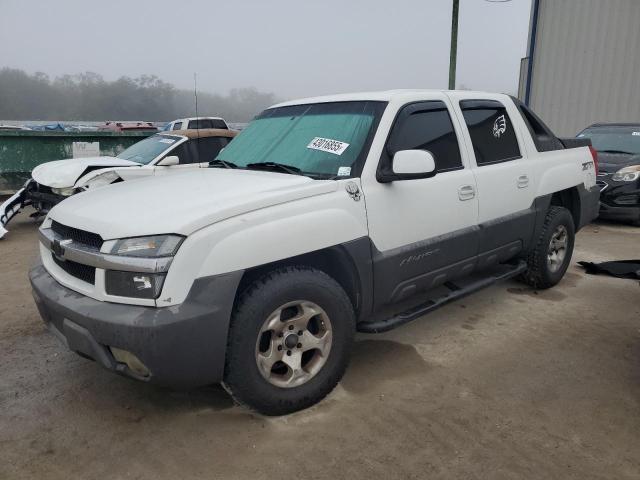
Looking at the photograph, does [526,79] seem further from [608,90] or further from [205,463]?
[205,463]

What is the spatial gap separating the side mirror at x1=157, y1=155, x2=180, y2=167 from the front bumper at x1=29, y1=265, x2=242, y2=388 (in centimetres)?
477

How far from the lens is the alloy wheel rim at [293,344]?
103 inches

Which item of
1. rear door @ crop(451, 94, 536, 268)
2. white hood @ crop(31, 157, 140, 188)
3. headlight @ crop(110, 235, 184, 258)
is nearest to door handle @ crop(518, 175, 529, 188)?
rear door @ crop(451, 94, 536, 268)

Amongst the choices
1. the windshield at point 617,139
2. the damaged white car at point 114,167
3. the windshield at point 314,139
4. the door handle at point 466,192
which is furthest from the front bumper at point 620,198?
the windshield at point 314,139

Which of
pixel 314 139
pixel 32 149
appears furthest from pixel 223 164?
pixel 32 149

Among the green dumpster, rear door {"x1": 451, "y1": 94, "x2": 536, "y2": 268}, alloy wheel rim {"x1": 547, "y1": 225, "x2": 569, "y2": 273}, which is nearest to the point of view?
rear door {"x1": 451, "y1": 94, "x2": 536, "y2": 268}

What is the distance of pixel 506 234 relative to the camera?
3939mm

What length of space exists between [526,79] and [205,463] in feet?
60.1

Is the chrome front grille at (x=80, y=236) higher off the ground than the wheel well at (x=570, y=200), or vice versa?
the chrome front grille at (x=80, y=236)

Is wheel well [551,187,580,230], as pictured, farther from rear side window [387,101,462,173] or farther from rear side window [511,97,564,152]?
rear side window [387,101,462,173]

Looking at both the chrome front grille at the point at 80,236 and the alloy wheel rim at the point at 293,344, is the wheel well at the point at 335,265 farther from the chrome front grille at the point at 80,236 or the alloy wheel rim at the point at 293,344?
the chrome front grille at the point at 80,236

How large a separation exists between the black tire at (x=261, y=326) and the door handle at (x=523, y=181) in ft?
6.67

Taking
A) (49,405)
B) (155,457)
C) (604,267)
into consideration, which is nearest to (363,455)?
(155,457)

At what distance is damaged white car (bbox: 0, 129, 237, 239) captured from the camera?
686 centimetres
